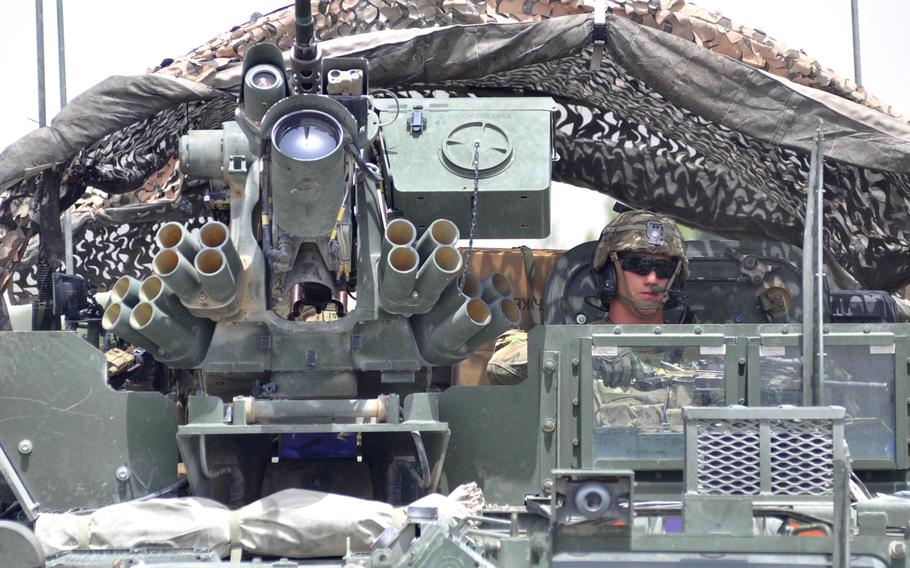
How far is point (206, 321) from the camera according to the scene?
22.7ft

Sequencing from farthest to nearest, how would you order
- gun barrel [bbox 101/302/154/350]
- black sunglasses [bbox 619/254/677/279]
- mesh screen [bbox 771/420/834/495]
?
black sunglasses [bbox 619/254/677/279] < gun barrel [bbox 101/302/154/350] < mesh screen [bbox 771/420/834/495]

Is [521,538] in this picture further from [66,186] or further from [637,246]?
[66,186]

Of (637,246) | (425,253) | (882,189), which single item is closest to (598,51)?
(637,246)

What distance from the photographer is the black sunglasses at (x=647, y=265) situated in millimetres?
8320

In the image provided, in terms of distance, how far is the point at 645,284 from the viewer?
27.3 ft

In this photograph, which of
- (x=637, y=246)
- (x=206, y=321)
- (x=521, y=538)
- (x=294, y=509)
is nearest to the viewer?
(x=521, y=538)

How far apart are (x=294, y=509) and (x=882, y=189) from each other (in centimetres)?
451

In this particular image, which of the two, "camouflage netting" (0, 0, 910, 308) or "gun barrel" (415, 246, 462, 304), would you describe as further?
"camouflage netting" (0, 0, 910, 308)

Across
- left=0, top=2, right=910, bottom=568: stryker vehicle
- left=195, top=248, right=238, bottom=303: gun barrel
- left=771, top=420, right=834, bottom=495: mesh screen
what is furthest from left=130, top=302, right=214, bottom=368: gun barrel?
left=771, top=420, right=834, bottom=495: mesh screen

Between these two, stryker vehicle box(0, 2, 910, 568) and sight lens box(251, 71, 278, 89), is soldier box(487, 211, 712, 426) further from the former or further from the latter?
sight lens box(251, 71, 278, 89)

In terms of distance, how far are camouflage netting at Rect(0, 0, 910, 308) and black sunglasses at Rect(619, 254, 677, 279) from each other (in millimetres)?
878

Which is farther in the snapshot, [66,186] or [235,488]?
[66,186]

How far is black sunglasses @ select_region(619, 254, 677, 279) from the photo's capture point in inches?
328

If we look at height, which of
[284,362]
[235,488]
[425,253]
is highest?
[425,253]
